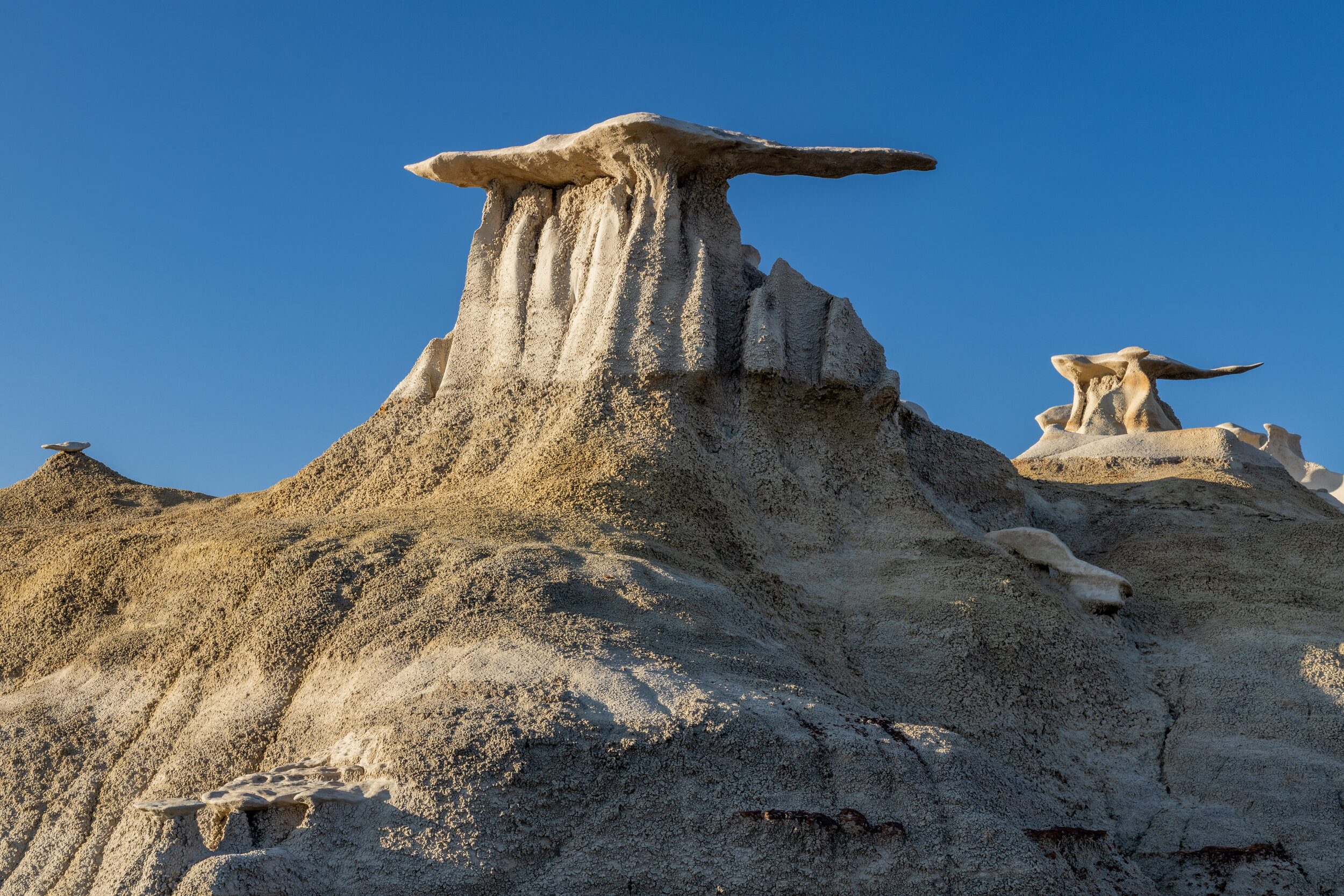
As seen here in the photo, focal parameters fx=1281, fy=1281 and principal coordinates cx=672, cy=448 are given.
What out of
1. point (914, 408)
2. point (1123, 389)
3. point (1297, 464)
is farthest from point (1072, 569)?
point (1297, 464)

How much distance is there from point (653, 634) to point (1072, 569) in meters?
5.56

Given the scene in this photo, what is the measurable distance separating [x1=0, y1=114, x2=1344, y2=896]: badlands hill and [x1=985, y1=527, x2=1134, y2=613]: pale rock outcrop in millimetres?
134

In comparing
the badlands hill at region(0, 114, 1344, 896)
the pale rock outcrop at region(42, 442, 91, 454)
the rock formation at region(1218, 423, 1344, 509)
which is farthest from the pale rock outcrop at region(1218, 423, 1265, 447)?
the pale rock outcrop at region(42, 442, 91, 454)

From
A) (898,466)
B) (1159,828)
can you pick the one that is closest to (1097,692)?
(1159,828)

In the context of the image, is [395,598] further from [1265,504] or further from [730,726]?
[1265,504]

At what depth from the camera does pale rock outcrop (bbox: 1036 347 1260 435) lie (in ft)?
78.2

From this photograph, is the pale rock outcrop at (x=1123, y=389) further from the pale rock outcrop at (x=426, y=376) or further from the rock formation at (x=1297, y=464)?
the pale rock outcrop at (x=426, y=376)

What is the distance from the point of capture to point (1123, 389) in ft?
80.1

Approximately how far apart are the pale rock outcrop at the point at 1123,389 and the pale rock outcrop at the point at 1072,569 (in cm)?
1196

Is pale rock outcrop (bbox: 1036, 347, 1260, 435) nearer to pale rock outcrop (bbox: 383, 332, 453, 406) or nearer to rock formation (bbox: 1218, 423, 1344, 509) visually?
rock formation (bbox: 1218, 423, 1344, 509)

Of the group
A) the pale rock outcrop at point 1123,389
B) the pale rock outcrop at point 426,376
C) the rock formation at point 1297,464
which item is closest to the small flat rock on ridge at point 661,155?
the pale rock outcrop at point 426,376

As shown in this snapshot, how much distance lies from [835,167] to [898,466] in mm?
3245

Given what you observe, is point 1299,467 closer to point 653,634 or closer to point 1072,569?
point 1072,569

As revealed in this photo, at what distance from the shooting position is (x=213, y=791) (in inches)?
266
